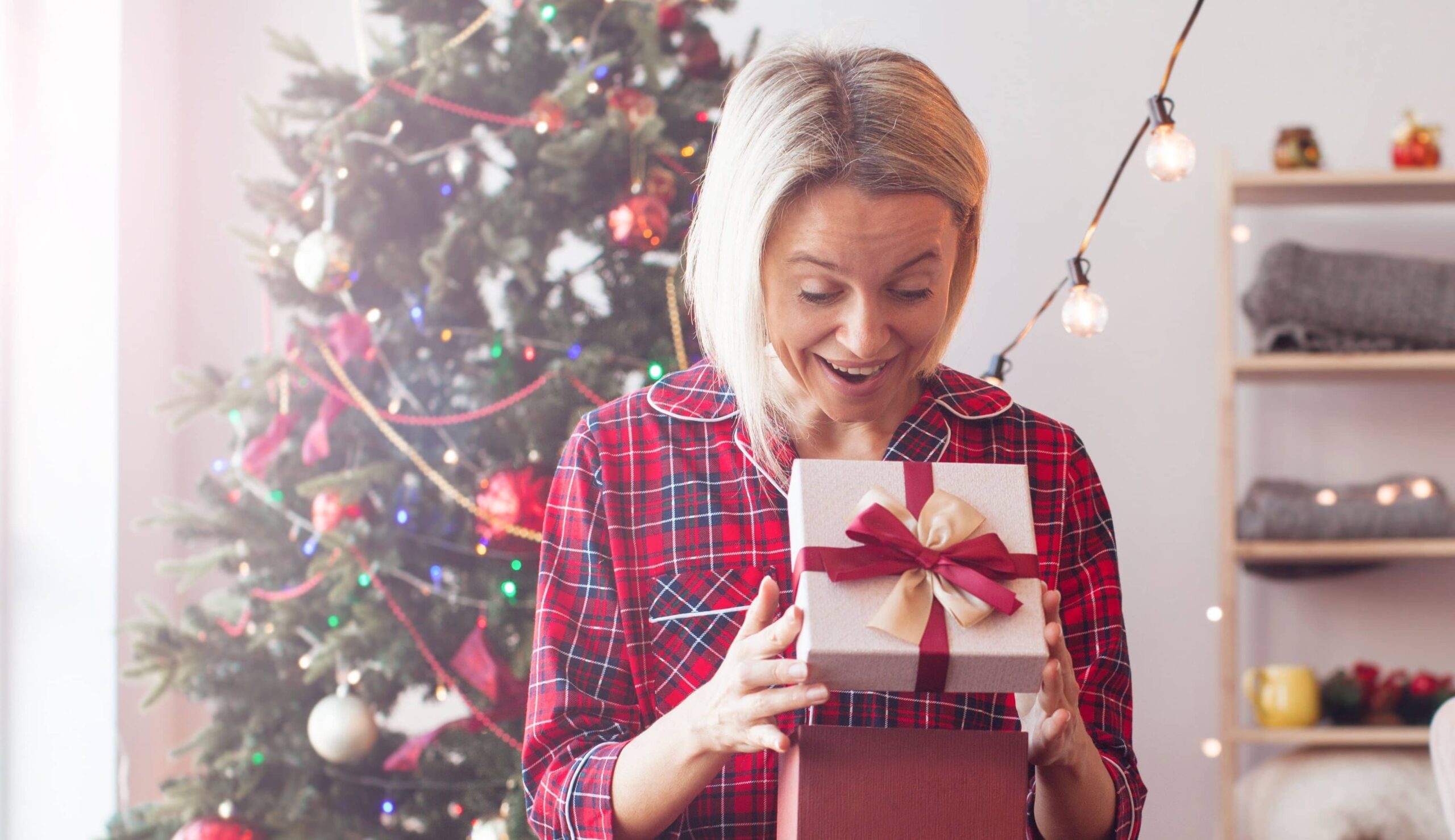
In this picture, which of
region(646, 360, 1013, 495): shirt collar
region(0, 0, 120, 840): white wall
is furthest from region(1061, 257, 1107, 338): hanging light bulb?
region(0, 0, 120, 840): white wall

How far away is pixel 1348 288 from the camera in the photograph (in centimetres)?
253

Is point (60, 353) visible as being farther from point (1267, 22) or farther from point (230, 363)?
point (1267, 22)

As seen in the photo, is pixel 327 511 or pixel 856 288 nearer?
pixel 856 288

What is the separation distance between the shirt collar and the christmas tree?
86 centimetres

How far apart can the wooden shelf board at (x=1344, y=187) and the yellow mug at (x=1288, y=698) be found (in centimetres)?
99

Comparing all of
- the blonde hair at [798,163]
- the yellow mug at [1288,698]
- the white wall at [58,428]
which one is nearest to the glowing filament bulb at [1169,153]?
the blonde hair at [798,163]

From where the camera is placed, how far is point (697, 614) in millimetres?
1037

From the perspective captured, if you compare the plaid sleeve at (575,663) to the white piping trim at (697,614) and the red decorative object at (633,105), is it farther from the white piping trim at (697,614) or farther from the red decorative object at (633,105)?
the red decorative object at (633,105)

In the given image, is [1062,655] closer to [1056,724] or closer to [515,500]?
[1056,724]

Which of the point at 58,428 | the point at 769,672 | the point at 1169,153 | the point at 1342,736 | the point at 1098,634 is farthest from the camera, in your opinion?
the point at 58,428

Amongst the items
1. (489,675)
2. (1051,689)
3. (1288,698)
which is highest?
(1051,689)

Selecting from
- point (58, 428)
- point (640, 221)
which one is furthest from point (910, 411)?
point (58, 428)

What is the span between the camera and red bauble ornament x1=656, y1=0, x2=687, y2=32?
2059mm

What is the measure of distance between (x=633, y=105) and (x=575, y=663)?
3.98 feet
